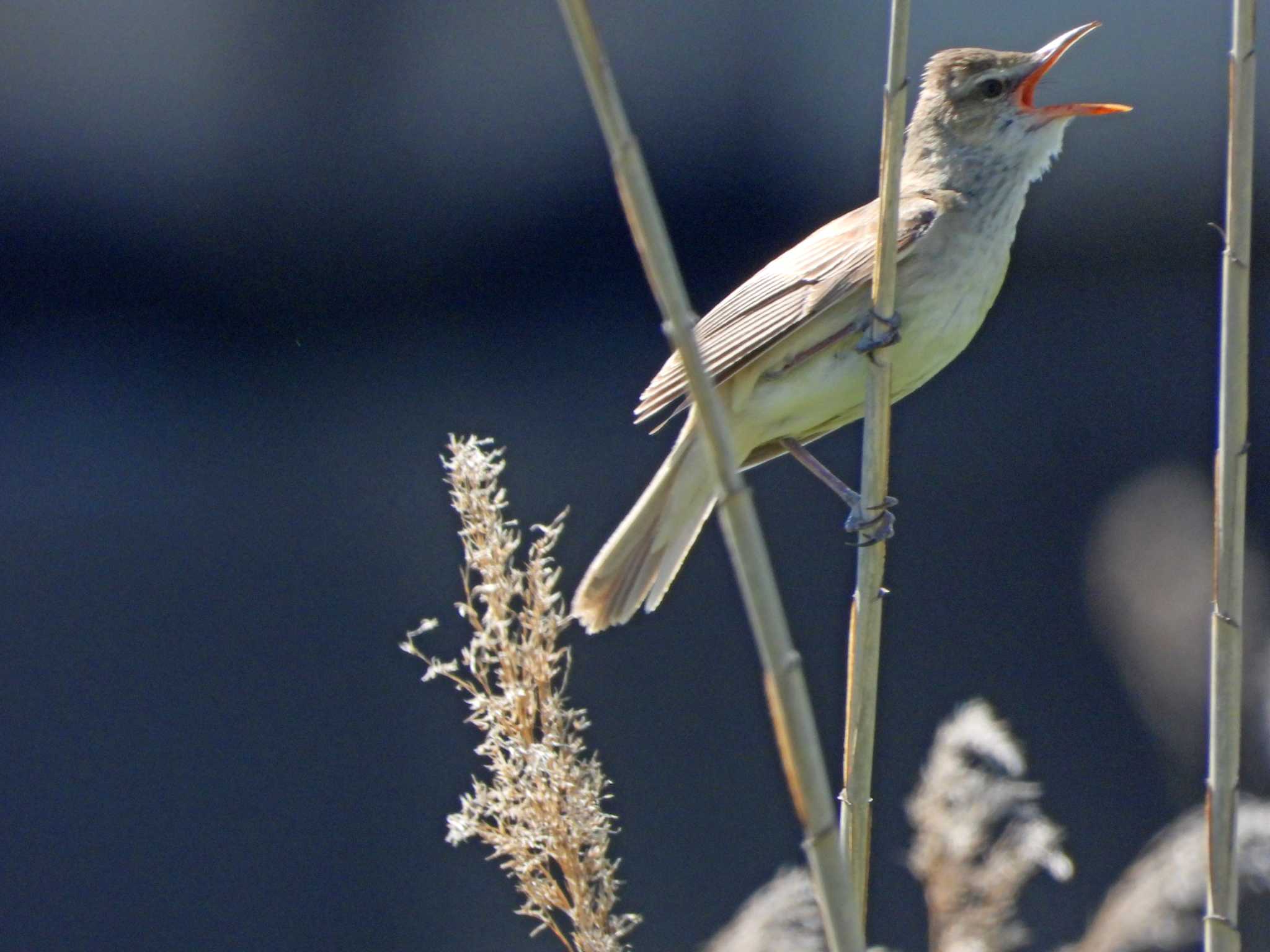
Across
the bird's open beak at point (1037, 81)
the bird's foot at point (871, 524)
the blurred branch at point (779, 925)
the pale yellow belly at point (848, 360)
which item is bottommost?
the blurred branch at point (779, 925)

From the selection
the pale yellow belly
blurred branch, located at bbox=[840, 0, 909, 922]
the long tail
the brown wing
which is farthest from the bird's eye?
blurred branch, located at bbox=[840, 0, 909, 922]

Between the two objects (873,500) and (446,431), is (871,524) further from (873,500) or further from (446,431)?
(446,431)

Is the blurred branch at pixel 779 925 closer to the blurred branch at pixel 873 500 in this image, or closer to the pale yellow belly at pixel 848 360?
the blurred branch at pixel 873 500

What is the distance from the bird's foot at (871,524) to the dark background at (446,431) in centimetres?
205

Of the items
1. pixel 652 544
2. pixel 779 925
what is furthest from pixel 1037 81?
pixel 779 925

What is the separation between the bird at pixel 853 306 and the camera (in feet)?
8.50

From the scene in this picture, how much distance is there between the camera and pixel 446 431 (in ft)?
15.8

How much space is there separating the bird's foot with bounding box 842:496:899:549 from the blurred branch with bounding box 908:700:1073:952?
262 mm

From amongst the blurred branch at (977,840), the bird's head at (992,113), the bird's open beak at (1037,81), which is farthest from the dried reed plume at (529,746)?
the bird's head at (992,113)

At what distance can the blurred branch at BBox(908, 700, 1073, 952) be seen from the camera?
1630 millimetres

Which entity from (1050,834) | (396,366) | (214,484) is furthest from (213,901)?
(1050,834)

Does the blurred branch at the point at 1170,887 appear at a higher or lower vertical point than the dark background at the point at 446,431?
lower

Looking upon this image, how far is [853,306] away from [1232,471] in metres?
1.26

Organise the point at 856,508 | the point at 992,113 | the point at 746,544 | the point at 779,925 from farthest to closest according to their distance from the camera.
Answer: the point at 992,113
the point at 856,508
the point at 779,925
the point at 746,544
